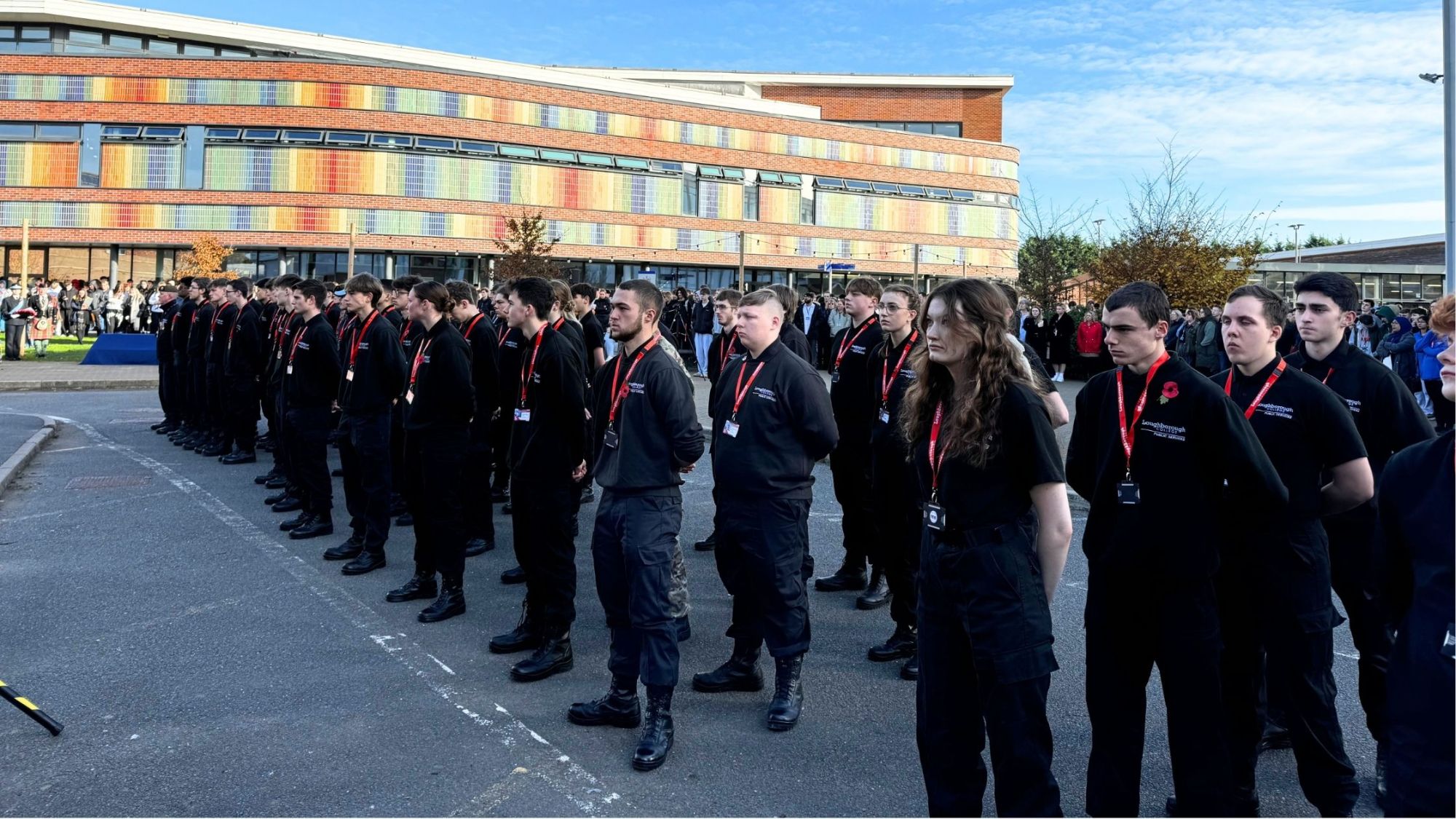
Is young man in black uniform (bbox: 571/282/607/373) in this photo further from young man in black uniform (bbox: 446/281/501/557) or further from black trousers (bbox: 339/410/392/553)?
black trousers (bbox: 339/410/392/553)

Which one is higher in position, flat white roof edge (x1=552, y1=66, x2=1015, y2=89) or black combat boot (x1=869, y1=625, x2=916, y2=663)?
flat white roof edge (x1=552, y1=66, x2=1015, y2=89)

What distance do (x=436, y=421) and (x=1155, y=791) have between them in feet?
15.0

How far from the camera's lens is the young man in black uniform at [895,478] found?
241 inches

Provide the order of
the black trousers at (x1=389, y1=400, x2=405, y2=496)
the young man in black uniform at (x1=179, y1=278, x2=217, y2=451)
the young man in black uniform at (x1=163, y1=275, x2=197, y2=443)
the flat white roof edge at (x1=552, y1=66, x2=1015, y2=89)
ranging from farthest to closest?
the flat white roof edge at (x1=552, y1=66, x2=1015, y2=89) < the young man in black uniform at (x1=163, y1=275, x2=197, y2=443) < the young man in black uniform at (x1=179, y1=278, x2=217, y2=451) < the black trousers at (x1=389, y1=400, x2=405, y2=496)

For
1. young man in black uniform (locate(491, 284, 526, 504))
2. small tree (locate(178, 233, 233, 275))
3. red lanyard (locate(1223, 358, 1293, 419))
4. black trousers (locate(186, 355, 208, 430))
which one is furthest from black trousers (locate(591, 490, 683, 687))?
small tree (locate(178, 233, 233, 275))

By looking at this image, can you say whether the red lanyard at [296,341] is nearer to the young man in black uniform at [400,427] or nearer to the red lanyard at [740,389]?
the young man in black uniform at [400,427]

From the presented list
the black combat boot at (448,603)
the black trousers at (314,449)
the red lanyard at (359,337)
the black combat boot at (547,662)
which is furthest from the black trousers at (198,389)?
the black combat boot at (547,662)

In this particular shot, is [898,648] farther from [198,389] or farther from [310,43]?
[310,43]

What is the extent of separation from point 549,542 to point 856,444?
2434mm

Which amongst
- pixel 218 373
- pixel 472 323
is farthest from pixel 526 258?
pixel 472 323

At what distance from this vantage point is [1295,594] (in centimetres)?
406

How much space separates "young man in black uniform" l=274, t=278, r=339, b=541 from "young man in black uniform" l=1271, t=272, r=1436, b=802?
726 centimetres

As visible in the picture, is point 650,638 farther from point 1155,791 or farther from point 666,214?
point 666,214

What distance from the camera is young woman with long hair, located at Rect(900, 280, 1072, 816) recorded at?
3465 millimetres
